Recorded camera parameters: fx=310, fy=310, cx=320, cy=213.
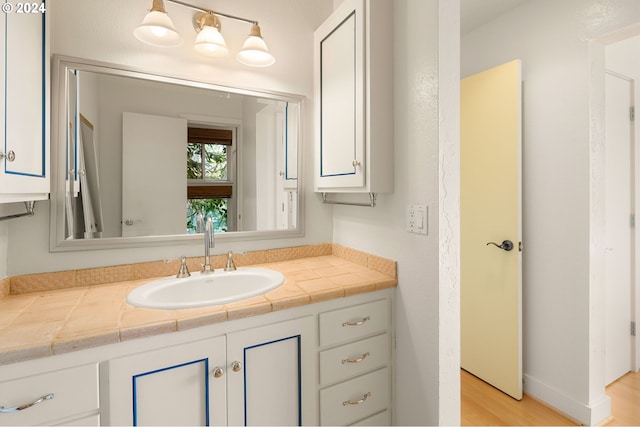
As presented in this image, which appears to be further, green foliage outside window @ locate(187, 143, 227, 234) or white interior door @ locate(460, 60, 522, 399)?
white interior door @ locate(460, 60, 522, 399)

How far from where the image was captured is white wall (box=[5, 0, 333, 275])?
1260 mm

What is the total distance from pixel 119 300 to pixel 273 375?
2.08 feet

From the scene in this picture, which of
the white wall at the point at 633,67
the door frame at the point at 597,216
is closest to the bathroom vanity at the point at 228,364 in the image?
the door frame at the point at 597,216

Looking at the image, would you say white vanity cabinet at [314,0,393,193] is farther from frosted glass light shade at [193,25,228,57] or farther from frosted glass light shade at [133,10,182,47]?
frosted glass light shade at [133,10,182,47]

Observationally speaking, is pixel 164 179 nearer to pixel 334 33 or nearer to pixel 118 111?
pixel 118 111

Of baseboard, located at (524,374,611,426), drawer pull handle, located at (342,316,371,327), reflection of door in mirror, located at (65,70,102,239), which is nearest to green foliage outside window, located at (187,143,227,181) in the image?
reflection of door in mirror, located at (65,70,102,239)

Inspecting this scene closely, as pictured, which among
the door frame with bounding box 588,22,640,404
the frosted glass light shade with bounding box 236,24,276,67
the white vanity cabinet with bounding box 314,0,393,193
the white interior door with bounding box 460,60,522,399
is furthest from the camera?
the white interior door with bounding box 460,60,522,399

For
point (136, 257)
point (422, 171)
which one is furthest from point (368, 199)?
point (136, 257)

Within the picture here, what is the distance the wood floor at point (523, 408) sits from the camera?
68.2 inches

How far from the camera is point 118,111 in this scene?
140 cm

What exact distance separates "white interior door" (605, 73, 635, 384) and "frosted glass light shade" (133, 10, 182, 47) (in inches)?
98.5

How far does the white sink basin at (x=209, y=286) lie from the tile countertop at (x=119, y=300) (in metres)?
0.06

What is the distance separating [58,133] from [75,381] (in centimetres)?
98

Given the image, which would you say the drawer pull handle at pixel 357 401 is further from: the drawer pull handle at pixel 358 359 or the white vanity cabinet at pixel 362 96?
the white vanity cabinet at pixel 362 96
